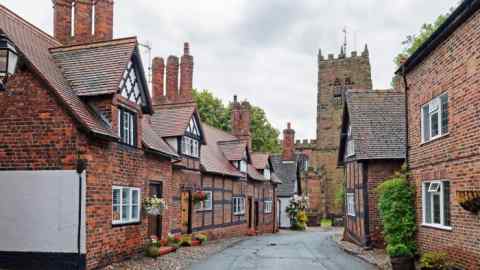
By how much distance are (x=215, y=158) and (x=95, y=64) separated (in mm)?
15869

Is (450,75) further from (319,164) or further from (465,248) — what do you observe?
(319,164)

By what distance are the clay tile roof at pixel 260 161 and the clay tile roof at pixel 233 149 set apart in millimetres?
5415

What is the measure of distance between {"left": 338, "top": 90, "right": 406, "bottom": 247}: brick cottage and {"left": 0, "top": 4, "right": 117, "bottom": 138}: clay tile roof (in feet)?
39.2

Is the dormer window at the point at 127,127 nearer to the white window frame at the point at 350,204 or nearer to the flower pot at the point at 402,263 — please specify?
the flower pot at the point at 402,263

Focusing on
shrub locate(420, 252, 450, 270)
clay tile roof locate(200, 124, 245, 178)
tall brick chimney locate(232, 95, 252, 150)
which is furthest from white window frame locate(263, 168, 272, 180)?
shrub locate(420, 252, 450, 270)

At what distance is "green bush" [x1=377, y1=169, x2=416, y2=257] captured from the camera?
15992 millimetres

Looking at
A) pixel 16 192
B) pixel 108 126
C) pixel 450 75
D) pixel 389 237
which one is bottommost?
pixel 389 237

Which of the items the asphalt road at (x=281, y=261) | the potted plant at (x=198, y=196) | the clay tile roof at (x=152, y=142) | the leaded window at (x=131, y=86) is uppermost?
the leaded window at (x=131, y=86)

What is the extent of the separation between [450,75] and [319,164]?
1834 inches

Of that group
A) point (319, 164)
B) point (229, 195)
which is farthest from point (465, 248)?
point (319, 164)

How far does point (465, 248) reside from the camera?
11.9 meters

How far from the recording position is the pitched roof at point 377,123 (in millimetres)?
21016

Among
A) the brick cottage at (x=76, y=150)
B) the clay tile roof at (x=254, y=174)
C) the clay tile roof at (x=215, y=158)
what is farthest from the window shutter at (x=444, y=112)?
the clay tile roof at (x=254, y=174)

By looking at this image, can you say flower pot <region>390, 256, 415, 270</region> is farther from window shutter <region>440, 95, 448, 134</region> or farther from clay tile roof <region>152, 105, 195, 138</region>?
clay tile roof <region>152, 105, 195, 138</region>
